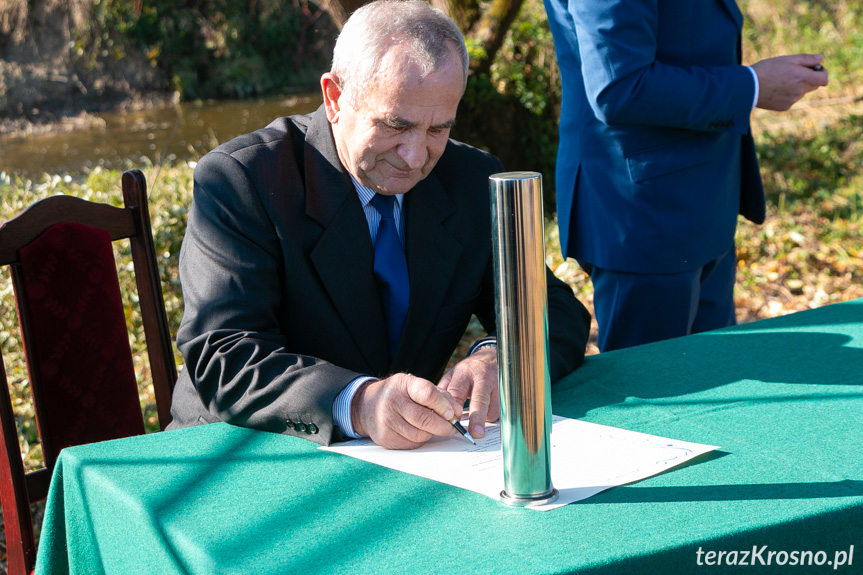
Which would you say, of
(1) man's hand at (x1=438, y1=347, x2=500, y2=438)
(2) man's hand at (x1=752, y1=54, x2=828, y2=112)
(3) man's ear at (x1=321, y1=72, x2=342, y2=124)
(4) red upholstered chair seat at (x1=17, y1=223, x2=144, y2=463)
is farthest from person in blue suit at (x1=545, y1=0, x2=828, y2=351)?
(4) red upholstered chair seat at (x1=17, y1=223, x2=144, y2=463)

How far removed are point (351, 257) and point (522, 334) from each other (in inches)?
33.3

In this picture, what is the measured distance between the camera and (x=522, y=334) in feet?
3.37

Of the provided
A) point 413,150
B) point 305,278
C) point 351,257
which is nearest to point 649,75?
point 413,150

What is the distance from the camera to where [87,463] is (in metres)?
1.35

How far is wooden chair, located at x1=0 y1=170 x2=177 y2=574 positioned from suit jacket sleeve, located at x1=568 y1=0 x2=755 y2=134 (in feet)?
3.78

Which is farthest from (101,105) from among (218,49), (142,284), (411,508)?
(411,508)

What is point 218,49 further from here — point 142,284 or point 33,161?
point 142,284

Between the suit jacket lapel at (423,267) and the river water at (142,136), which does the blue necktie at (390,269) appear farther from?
the river water at (142,136)

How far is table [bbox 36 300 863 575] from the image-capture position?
1.02 metres

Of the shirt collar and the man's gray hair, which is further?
the shirt collar

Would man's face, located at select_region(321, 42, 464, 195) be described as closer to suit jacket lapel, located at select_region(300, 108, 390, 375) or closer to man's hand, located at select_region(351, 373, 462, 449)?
suit jacket lapel, located at select_region(300, 108, 390, 375)

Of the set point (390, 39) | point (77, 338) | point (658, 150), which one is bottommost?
point (77, 338)

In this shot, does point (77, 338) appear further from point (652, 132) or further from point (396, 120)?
point (652, 132)

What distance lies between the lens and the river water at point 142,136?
11.2 m
